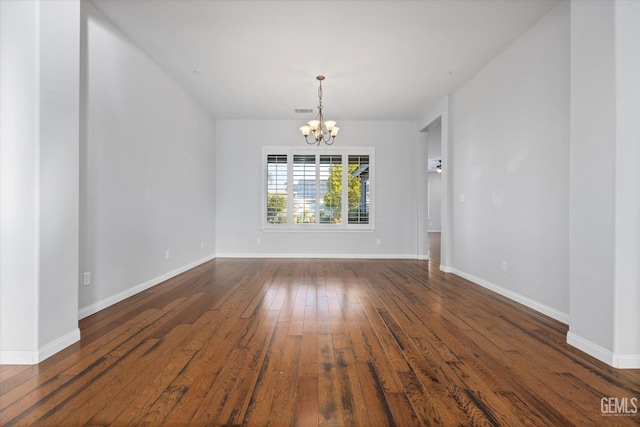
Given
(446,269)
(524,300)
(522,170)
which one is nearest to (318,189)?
(446,269)

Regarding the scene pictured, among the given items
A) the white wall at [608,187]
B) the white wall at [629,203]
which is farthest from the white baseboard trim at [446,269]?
the white wall at [629,203]

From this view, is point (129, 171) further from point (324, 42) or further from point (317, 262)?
point (317, 262)

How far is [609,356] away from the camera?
2.04 metres

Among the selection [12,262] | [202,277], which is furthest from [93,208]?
[202,277]

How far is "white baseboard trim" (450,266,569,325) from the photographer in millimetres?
2895

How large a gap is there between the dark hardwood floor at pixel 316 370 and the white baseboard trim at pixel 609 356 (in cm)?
6

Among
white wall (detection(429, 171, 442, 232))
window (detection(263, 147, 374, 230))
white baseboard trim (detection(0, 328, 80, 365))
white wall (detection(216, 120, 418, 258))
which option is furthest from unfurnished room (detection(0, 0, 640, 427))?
white wall (detection(429, 171, 442, 232))

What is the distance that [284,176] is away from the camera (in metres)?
6.89

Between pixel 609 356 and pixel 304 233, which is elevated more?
pixel 304 233

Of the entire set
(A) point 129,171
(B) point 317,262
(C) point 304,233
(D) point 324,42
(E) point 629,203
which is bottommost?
(B) point 317,262

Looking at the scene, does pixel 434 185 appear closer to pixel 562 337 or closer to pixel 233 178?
pixel 233 178

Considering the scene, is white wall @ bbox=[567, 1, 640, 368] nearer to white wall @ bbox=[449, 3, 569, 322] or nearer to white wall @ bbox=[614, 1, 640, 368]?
white wall @ bbox=[614, 1, 640, 368]

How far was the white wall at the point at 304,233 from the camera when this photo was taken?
6836mm

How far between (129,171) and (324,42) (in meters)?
2.72
